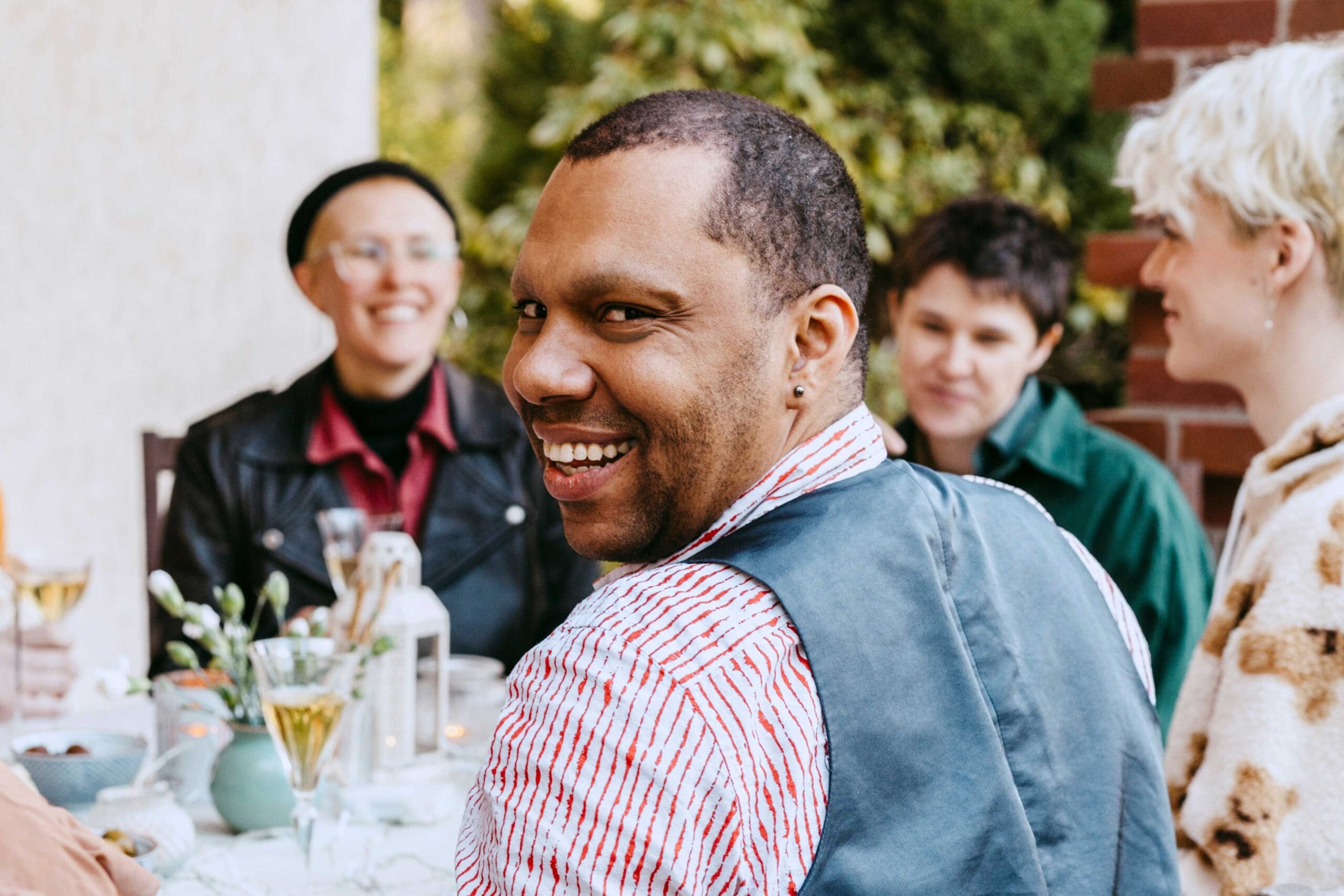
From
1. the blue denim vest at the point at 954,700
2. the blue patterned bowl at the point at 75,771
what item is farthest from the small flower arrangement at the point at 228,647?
the blue denim vest at the point at 954,700

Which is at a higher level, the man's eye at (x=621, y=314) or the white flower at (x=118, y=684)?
the man's eye at (x=621, y=314)

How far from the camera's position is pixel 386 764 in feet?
5.67

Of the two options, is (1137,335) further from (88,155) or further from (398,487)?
(88,155)

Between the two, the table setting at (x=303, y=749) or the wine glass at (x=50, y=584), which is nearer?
→ the table setting at (x=303, y=749)

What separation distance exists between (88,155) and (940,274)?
230 centimetres

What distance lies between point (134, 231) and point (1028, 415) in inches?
97.3

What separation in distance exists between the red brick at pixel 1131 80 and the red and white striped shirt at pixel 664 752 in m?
2.36

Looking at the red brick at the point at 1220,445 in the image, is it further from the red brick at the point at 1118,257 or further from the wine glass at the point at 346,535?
the wine glass at the point at 346,535

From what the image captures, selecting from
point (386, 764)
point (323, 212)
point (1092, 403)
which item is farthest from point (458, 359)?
point (386, 764)

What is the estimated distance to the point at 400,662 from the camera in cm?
171

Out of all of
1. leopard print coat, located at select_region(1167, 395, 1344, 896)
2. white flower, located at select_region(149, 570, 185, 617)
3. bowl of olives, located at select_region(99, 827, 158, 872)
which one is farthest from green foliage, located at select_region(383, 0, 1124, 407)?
bowl of olives, located at select_region(99, 827, 158, 872)

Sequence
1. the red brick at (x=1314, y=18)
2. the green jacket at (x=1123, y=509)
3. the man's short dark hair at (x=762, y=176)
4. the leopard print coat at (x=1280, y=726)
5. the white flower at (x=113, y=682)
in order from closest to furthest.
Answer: the man's short dark hair at (x=762, y=176) < the leopard print coat at (x=1280, y=726) < the white flower at (x=113, y=682) < the green jacket at (x=1123, y=509) < the red brick at (x=1314, y=18)

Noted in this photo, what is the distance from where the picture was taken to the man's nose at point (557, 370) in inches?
37.0

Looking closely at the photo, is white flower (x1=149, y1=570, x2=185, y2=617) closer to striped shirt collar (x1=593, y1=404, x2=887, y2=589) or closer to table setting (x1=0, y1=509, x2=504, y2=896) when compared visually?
table setting (x1=0, y1=509, x2=504, y2=896)
